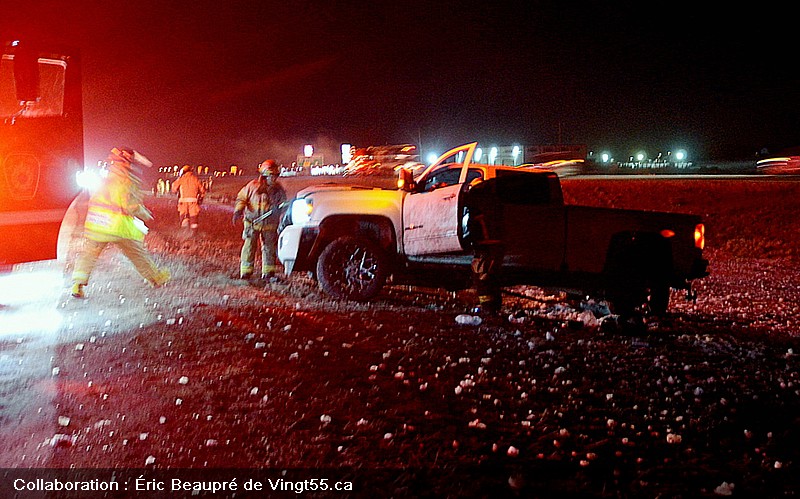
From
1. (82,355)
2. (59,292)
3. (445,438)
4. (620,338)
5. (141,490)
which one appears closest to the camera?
(141,490)

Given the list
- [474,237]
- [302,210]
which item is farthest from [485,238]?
[302,210]

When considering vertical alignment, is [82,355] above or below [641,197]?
below

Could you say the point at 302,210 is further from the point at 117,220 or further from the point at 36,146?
the point at 36,146

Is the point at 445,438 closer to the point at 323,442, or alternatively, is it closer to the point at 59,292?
the point at 323,442

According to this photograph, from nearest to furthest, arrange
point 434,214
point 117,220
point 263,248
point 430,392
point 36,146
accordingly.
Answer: point 430,392 < point 36,146 < point 434,214 < point 117,220 < point 263,248

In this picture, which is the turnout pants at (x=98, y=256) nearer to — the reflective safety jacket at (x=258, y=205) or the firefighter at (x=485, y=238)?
the reflective safety jacket at (x=258, y=205)

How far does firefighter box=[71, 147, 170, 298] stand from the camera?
870 cm

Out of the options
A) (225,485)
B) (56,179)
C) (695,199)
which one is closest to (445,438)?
(225,485)

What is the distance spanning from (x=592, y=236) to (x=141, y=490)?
550 centimetres

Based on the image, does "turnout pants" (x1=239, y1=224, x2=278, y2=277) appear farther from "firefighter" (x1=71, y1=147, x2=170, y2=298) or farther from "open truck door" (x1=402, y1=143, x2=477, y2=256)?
"open truck door" (x1=402, y1=143, x2=477, y2=256)

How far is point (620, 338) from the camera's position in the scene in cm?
738

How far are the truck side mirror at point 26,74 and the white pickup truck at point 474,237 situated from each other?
333 centimetres

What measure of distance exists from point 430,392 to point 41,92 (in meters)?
5.86

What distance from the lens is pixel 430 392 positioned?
17.8 ft
